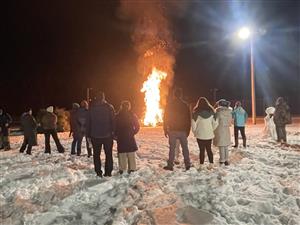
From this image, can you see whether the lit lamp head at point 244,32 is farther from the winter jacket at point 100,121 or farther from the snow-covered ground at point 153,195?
the winter jacket at point 100,121

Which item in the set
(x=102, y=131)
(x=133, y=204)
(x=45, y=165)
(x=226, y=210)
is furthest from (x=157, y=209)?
(x=45, y=165)

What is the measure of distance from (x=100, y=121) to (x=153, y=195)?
2479mm

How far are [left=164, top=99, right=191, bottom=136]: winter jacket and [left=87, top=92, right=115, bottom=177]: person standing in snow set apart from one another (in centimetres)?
137

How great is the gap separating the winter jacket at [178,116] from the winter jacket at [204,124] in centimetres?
55

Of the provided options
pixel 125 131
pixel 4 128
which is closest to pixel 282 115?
pixel 125 131

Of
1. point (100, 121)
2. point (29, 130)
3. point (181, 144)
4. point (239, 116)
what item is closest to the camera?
point (100, 121)

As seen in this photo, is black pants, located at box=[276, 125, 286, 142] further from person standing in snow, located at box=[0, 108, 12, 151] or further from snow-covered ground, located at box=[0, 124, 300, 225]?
person standing in snow, located at box=[0, 108, 12, 151]

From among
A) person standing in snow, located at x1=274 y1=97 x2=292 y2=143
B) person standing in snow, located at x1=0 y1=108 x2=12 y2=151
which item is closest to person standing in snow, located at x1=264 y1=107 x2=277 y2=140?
person standing in snow, located at x1=274 y1=97 x2=292 y2=143

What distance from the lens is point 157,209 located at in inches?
285

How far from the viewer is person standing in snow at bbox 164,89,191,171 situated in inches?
404

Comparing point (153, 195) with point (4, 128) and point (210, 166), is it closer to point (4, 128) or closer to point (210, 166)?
point (210, 166)

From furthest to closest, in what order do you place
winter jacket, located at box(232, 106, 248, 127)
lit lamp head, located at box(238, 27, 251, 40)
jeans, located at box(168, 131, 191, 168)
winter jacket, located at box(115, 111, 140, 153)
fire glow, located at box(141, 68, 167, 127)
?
fire glow, located at box(141, 68, 167, 127) < lit lamp head, located at box(238, 27, 251, 40) < winter jacket, located at box(232, 106, 248, 127) < jeans, located at box(168, 131, 191, 168) < winter jacket, located at box(115, 111, 140, 153)

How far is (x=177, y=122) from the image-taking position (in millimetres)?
10250

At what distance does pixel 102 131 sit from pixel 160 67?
25.8 meters
